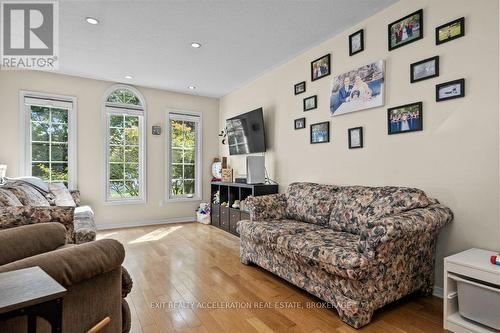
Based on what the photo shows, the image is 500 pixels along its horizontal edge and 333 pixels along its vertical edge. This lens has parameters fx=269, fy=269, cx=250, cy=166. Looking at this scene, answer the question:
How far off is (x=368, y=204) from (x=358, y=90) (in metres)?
1.24

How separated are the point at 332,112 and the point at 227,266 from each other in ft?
7.02

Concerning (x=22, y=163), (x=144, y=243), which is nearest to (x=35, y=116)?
(x=22, y=163)

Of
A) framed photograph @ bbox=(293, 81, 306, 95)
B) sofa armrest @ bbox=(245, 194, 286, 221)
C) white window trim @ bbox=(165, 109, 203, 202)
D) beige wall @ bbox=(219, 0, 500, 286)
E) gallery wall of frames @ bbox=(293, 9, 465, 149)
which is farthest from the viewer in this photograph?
white window trim @ bbox=(165, 109, 203, 202)

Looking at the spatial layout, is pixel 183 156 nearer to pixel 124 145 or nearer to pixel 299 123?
pixel 124 145

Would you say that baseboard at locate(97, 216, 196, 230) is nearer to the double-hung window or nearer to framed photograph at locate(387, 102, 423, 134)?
the double-hung window

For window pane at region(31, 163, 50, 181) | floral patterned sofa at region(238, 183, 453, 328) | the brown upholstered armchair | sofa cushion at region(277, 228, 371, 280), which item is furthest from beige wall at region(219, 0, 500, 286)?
window pane at region(31, 163, 50, 181)

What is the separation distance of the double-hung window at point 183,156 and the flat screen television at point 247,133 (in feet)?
2.97

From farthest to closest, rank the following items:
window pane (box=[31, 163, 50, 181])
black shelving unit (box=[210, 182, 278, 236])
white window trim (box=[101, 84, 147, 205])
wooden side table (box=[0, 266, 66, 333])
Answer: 1. white window trim (box=[101, 84, 147, 205])
2. window pane (box=[31, 163, 50, 181])
3. black shelving unit (box=[210, 182, 278, 236])
4. wooden side table (box=[0, 266, 66, 333])

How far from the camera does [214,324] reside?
1865 mm

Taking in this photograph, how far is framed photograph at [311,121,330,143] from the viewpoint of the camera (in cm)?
327

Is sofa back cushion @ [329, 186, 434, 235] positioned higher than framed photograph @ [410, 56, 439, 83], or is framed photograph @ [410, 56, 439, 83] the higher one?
framed photograph @ [410, 56, 439, 83]

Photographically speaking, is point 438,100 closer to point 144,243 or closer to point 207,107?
point 144,243

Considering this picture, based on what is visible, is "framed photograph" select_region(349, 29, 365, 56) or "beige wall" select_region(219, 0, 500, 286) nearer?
"beige wall" select_region(219, 0, 500, 286)

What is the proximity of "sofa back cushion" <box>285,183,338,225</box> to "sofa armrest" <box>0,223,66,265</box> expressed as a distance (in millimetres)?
2233
